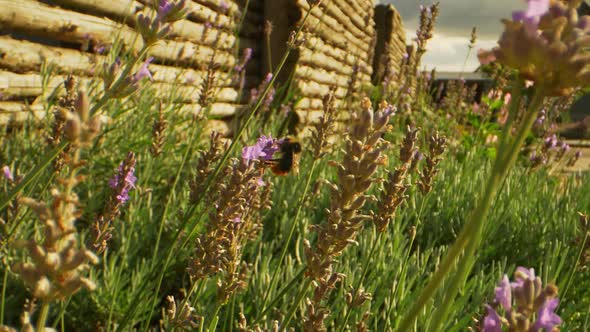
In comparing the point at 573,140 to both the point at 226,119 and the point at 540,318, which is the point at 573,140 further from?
the point at 540,318

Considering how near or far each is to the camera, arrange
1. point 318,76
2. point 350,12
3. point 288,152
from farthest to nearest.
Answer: point 350,12
point 318,76
point 288,152

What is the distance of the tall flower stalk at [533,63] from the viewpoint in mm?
548

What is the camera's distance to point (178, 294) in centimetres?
259

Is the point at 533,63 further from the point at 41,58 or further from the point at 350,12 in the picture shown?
the point at 350,12

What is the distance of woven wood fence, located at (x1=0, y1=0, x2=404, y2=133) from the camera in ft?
10.8

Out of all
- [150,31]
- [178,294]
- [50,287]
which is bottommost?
[178,294]

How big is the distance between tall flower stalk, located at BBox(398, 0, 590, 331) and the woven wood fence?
822 millimetres


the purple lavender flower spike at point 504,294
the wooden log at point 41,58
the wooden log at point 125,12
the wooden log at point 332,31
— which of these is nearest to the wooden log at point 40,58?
the wooden log at point 41,58

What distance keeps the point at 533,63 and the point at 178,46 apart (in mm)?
4829

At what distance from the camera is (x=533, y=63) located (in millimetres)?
572

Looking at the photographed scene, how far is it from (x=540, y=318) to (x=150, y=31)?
2.54 ft

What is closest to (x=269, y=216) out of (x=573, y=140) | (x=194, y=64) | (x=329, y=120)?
(x=329, y=120)

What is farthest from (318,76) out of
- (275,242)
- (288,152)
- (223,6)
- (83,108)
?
(83,108)

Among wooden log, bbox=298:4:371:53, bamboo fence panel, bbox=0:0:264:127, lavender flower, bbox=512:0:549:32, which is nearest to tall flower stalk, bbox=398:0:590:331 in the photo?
lavender flower, bbox=512:0:549:32
